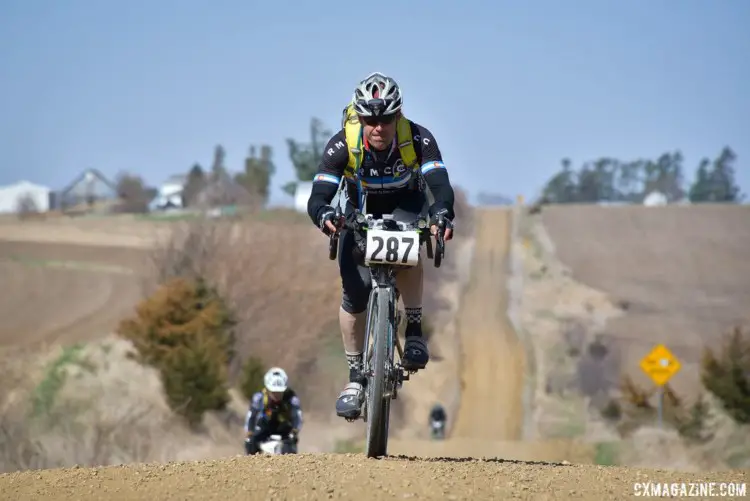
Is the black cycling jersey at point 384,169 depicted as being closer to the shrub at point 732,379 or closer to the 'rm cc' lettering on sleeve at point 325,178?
the 'rm cc' lettering on sleeve at point 325,178

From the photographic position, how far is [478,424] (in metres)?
44.1

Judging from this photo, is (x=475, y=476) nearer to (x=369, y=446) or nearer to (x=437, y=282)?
(x=369, y=446)

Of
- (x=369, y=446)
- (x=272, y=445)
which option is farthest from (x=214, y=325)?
(x=369, y=446)

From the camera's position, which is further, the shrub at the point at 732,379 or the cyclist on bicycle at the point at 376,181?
the shrub at the point at 732,379

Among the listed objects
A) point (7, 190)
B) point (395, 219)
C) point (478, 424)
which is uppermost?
point (7, 190)

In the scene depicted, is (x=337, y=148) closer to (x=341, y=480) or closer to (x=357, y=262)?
(x=357, y=262)

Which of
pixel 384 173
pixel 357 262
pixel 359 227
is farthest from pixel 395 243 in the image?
pixel 384 173

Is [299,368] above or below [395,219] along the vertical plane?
below

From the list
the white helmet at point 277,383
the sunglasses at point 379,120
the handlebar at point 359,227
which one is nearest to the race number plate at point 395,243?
the handlebar at point 359,227

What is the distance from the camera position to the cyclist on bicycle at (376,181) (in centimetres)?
941

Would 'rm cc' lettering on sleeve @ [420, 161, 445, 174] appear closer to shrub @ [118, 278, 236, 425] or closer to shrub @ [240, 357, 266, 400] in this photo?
shrub @ [118, 278, 236, 425]

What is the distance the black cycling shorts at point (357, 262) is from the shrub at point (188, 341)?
22594 mm

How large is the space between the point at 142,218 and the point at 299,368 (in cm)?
5402

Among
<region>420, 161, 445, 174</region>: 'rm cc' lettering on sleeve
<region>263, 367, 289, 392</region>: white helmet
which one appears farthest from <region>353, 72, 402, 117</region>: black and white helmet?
<region>263, 367, 289, 392</region>: white helmet
